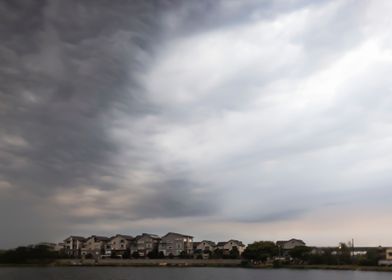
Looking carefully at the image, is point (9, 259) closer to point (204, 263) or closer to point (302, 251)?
point (204, 263)

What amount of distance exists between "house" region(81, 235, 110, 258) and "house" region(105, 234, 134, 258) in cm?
150

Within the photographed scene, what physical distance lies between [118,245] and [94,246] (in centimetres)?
600

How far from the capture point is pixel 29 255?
86125mm

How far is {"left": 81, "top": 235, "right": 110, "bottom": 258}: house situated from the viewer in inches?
3882

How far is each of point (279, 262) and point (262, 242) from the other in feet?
14.8

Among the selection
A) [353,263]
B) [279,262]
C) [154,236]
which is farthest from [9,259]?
[353,263]

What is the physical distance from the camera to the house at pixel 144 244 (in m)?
95.2

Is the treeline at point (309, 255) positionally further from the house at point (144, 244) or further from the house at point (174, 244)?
the house at point (144, 244)

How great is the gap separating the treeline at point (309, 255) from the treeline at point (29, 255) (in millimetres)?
37628

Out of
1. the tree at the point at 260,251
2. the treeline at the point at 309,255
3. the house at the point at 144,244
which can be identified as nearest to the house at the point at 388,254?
the treeline at the point at 309,255

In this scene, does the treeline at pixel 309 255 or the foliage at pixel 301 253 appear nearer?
the treeline at pixel 309 255

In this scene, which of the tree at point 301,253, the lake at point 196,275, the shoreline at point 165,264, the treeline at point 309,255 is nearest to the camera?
the lake at point 196,275

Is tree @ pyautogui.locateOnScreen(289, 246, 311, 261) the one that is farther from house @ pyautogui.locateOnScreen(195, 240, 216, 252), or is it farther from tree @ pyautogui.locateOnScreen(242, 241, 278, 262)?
house @ pyautogui.locateOnScreen(195, 240, 216, 252)

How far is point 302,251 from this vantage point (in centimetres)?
7775
